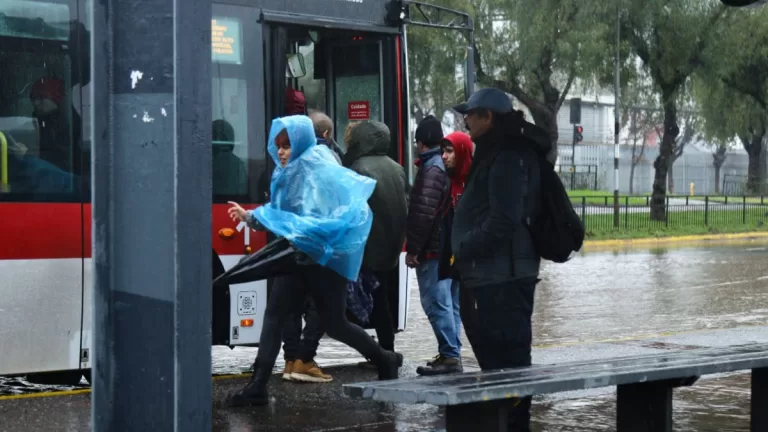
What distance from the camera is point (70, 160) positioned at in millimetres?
8250

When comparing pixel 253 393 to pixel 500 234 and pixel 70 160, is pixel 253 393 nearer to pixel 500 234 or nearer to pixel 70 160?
pixel 70 160

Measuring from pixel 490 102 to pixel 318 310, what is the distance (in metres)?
2.07

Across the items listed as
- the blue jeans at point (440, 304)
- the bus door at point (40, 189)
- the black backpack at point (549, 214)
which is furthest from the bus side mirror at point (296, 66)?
the black backpack at point (549, 214)

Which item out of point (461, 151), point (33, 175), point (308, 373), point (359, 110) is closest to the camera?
point (33, 175)

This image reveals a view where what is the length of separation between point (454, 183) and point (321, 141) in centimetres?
107

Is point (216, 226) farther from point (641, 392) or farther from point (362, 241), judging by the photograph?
point (641, 392)

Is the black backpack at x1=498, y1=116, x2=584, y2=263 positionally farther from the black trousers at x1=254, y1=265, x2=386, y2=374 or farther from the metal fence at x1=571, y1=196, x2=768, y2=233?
the metal fence at x1=571, y1=196, x2=768, y2=233

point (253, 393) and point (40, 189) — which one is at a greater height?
point (40, 189)

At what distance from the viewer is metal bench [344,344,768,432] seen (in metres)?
5.36

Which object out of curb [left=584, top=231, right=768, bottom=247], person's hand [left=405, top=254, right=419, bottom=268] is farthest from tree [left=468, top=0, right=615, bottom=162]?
person's hand [left=405, top=254, right=419, bottom=268]

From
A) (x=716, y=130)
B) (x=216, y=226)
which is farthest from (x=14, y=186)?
(x=716, y=130)

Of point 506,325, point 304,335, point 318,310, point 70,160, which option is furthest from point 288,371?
point 506,325

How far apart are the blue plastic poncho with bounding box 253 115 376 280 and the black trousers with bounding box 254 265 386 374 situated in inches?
4.8

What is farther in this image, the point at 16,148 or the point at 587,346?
the point at 587,346
